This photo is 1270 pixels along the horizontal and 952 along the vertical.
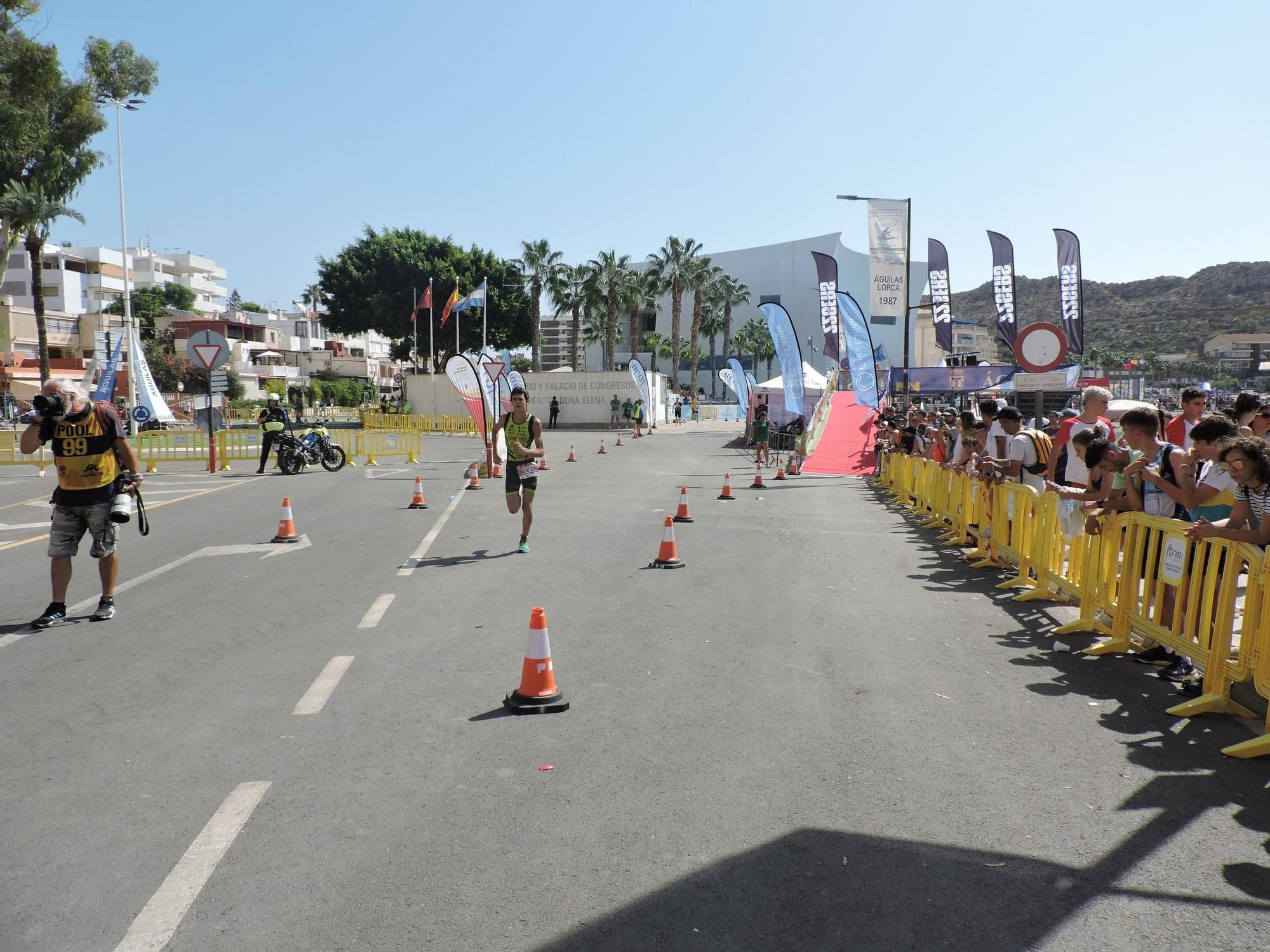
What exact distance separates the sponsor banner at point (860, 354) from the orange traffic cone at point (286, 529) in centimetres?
1651

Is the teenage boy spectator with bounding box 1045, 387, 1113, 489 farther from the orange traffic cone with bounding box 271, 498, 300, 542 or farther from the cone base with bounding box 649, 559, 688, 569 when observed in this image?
the orange traffic cone with bounding box 271, 498, 300, 542

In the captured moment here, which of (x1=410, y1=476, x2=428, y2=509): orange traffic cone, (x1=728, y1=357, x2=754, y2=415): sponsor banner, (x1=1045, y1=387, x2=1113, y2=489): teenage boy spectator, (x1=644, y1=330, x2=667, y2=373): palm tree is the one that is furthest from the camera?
(x1=644, y1=330, x2=667, y2=373): palm tree

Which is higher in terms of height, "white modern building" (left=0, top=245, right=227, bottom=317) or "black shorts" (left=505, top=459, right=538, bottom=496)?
"white modern building" (left=0, top=245, right=227, bottom=317)

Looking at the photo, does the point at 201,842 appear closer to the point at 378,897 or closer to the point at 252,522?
the point at 378,897

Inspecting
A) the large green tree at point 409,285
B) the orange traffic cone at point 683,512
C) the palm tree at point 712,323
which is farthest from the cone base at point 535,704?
the palm tree at point 712,323

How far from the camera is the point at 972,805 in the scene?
4.03m

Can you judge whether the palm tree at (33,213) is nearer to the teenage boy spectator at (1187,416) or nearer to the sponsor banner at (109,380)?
the sponsor banner at (109,380)

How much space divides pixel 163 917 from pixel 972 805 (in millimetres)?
3203

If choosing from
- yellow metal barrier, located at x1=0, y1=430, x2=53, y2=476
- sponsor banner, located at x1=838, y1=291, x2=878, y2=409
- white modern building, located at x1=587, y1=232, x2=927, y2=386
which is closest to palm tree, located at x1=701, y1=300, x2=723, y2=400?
white modern building, located at x1=587, y1=232, x2=927, y2=386

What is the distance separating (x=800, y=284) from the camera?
106125 mm

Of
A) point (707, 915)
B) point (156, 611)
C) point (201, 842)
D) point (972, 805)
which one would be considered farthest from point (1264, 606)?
point (156, 611)

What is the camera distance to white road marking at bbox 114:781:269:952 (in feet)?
9.79

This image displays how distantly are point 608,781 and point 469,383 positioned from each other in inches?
769

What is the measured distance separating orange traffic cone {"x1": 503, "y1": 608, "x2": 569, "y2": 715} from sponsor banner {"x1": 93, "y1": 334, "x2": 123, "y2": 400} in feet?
94.4
